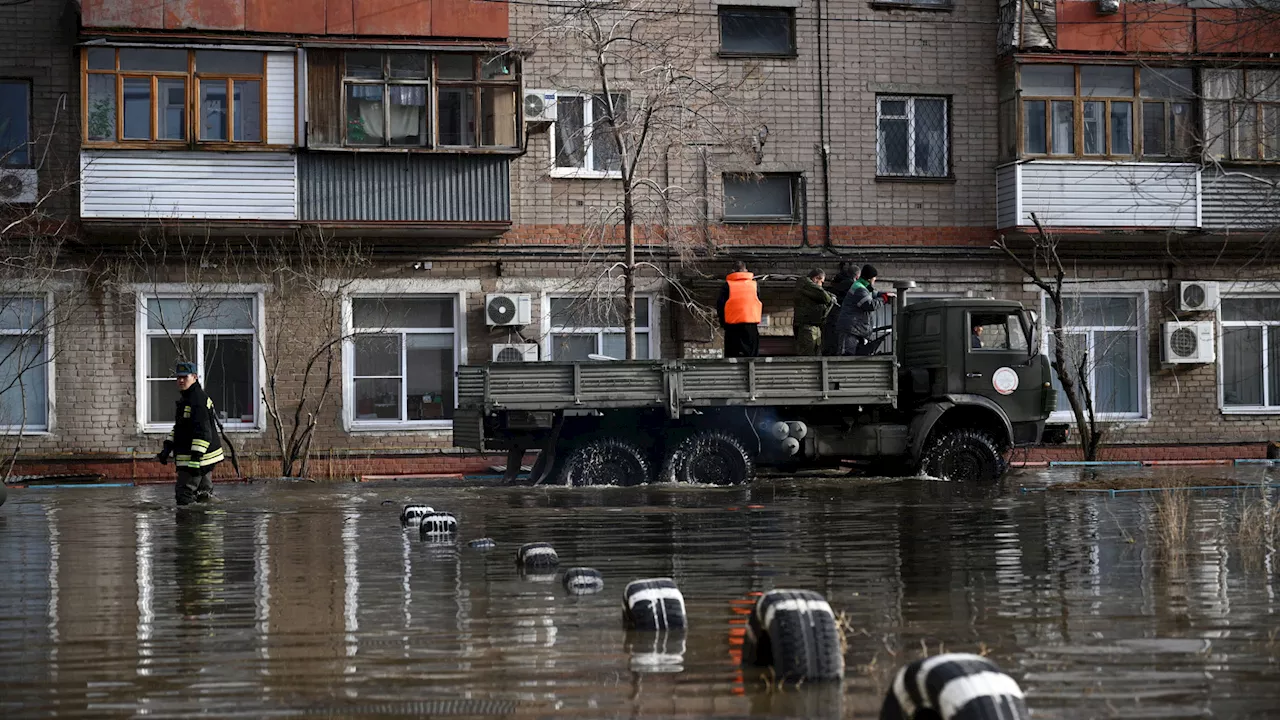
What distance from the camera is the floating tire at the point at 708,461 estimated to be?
20.0 metres

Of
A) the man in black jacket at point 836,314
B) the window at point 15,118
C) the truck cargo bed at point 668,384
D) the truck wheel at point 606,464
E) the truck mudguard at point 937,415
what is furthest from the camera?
the window at point 15,118

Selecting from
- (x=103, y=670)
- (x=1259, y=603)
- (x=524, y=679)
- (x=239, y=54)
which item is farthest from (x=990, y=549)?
(x=239, y=54)

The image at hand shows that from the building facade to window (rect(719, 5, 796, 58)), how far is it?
2.1 inches

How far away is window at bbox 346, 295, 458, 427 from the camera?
27.0 metres

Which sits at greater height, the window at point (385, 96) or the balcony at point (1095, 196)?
the window at point (385, 96)

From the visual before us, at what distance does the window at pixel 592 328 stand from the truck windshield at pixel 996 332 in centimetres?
771

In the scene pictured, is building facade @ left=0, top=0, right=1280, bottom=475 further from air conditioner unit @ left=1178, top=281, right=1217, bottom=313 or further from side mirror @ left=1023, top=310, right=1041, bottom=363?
side mirror @ left=1023, top=310, right=1041, bottom=363

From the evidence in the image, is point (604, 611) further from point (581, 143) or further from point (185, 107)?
point (581, 143)

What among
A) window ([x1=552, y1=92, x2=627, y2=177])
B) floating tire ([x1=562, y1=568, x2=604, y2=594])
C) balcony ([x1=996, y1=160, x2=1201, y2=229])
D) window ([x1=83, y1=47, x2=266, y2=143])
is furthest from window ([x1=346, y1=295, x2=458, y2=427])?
floating tire ([x1=562, y1=568, x2=604, y2=594])

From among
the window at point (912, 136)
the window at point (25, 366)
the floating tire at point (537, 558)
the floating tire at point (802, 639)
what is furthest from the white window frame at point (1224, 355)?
the floating tire at point (802, 639)

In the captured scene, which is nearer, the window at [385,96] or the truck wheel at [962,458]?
the truck wheel at [962,458]

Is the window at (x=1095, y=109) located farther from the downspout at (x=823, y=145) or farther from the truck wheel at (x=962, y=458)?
the truck wheel at (x=962, y=458)

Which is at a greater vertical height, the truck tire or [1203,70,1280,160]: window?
[1203,70,1280,160]: window

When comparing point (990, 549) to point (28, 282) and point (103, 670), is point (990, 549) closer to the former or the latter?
point (103, 670)
